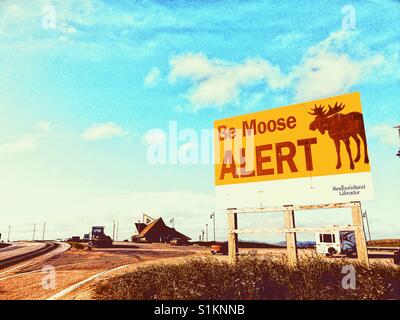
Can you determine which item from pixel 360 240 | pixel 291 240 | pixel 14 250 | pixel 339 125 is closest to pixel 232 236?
pixel 291 240

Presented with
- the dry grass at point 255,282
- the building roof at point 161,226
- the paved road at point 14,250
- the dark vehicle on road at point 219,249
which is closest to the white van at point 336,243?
the dark vehicle on road at point 219,249

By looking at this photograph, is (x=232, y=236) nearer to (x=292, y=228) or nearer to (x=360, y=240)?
(x=292, y=228)

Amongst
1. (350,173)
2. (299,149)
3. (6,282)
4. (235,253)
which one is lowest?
(6,282)

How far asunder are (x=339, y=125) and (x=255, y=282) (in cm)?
604

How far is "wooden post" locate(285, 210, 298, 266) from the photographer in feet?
30.6

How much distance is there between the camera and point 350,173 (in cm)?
933

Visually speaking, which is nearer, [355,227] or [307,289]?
[307,289]

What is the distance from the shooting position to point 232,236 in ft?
34.6

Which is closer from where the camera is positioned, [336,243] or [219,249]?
[336,243]

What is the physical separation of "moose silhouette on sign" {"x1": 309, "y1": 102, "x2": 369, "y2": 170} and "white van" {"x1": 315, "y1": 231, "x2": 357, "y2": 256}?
17902 mm

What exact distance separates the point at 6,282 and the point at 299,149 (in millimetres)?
11726

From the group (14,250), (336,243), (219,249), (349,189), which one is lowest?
(14,250)
